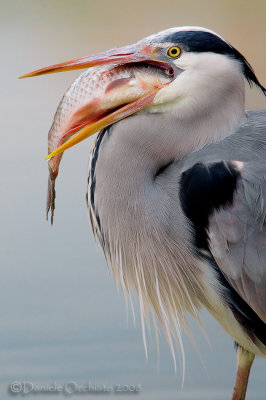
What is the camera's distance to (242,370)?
2.95 m

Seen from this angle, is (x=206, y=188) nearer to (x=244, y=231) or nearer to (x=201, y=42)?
(x=244, y=231)

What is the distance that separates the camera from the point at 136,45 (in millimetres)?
2537

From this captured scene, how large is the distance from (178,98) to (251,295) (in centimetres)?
66

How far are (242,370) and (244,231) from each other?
2.13 ft

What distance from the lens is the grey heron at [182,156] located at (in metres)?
2.50

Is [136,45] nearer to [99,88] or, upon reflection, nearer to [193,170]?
[99,88]

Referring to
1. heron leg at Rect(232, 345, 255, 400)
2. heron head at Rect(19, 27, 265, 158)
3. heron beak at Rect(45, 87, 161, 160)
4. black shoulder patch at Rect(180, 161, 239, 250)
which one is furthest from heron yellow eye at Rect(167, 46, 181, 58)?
heron leg at Rect(232, 345, 255, 400)

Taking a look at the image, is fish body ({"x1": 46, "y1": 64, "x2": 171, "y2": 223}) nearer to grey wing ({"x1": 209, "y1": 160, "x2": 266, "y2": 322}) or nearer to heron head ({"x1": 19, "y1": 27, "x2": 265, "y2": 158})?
heron head ({"x1": 19, "y1": 27, "x2": 265, "y2": 158})

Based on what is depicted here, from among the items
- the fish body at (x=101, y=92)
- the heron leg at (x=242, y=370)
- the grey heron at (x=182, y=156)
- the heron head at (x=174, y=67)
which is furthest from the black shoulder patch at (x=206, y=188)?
the heron leg at (x=242, y=370)

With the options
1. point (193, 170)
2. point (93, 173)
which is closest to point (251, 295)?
point (193, 170)

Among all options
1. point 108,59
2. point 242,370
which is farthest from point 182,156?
point 242,370

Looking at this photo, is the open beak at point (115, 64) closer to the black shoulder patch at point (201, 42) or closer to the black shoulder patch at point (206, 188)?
the black shoulder patch at point (201, 42)

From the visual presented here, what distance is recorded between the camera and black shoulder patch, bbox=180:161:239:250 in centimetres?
252

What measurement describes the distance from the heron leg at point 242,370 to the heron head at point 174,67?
96 cm
